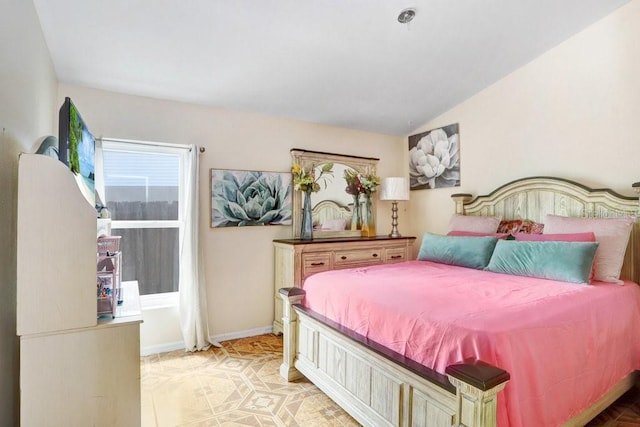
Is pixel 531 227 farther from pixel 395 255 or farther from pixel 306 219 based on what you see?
pixel 306 219

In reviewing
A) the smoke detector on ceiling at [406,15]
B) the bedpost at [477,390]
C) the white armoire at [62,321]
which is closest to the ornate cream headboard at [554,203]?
the smoke detector on ceiling at [406,15]

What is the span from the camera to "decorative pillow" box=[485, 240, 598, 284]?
2279 millimetres

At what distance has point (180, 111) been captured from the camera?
321 centimetres

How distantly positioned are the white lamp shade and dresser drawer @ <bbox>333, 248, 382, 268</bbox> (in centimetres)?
74

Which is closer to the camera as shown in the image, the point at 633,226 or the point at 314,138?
the point at 633,226

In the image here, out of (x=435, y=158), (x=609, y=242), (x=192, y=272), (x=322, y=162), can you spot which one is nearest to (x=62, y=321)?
(x=192, y=272)

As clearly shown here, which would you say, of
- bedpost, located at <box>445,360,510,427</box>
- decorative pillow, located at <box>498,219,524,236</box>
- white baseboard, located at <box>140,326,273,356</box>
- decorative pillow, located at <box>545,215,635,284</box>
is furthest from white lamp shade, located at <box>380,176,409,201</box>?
bedpost, located at <box>445,360,510,427</box>

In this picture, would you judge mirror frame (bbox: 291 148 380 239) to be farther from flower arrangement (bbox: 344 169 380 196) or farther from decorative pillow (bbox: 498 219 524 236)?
decorative pillow (bbox: 498 219 524 236)

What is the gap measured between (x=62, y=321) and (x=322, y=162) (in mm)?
3122

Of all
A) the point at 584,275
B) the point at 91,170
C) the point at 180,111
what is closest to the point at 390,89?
the point at 180,111

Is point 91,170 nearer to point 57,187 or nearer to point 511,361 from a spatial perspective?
point 57,187

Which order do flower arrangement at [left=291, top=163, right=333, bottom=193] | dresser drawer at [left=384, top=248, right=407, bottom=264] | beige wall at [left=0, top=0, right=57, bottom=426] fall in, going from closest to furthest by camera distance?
beige wall at [left=0, top=0, right=57, bottom=426] → flower arrangement at [left=291, top=163, right=333, bottom=193] → dresser drawer at [left=384, top=248, right=407, bottom=264]

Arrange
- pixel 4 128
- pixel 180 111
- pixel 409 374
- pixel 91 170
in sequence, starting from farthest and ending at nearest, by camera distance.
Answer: pixel 180 111
pixel 91 170
pixel 409 374
pixel 4 128

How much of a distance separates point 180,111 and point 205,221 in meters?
1.08
